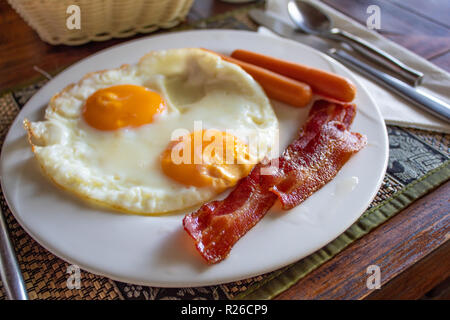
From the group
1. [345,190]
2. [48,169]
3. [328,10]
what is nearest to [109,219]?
[48,169]

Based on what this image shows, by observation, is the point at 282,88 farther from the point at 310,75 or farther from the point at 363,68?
the point at 363,68

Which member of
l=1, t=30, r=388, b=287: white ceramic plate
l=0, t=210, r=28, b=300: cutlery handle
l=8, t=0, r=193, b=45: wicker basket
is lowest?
l=0, t=210, r=28, b=300: cutlery handle

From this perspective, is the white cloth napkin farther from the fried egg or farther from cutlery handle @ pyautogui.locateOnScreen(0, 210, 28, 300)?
cutlery handle @ pyautogui.locateOnScreen(0, 210, 28, 300)

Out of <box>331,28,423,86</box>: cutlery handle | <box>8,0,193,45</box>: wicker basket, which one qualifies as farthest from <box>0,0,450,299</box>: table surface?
<box>8,0,193,45</box>: wicker basket

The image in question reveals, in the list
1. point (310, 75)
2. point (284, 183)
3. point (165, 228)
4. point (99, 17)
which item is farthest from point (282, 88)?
point (99, 17)
